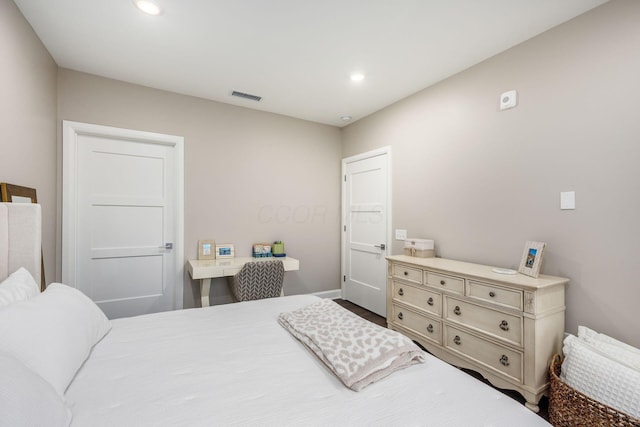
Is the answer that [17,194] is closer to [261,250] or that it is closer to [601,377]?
[261,250]

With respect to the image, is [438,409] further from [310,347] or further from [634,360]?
[634,360]

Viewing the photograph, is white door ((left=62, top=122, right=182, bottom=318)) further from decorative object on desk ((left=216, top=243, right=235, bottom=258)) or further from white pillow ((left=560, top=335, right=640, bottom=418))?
white pillow ((left=560, top=335, right=640, bottom=418))

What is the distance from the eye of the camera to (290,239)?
382 centimetres

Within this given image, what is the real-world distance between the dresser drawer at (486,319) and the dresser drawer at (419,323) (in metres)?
0.16

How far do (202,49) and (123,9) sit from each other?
1.81 feet

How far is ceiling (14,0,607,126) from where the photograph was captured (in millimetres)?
1857

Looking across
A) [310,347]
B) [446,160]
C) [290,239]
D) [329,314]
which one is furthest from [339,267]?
[310,347]

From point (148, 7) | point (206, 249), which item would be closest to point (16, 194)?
point (148, 7)

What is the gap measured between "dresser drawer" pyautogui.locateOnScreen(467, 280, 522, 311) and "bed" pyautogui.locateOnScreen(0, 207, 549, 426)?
3.13ft

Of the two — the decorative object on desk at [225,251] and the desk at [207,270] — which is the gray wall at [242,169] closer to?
the decorative object on desk at [225,251]

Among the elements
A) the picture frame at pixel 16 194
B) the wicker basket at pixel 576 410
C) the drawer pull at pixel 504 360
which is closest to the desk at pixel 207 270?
the picture frame at pixel 16 194

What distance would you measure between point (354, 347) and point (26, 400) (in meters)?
1.04

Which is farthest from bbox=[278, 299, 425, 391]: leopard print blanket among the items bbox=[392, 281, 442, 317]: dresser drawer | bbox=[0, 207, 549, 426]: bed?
bbox=[392, 281, 442, 317]: dresser drawer

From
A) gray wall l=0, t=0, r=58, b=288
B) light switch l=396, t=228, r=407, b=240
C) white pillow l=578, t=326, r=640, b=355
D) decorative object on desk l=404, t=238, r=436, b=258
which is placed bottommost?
white pillow l=578, t=326, r=640, b=355
